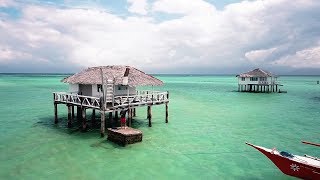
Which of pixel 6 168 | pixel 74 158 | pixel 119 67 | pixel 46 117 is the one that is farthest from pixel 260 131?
pixel 46 117

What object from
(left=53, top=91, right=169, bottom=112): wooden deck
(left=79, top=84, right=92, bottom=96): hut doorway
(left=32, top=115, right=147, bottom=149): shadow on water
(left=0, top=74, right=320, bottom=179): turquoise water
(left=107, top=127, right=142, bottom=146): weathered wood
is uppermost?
(left=79, top=84, right=92, bottom=96): hut doorway

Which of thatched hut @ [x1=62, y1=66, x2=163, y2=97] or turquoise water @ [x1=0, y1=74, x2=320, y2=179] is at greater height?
thatched hut @ [x1=62, y1=66, x2=163, y2=97]

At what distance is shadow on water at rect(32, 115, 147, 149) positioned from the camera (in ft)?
63.1

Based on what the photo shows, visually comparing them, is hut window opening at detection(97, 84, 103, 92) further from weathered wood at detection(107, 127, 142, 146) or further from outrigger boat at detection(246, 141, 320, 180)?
outrigger boat at detection(246, 141, 320, 180)

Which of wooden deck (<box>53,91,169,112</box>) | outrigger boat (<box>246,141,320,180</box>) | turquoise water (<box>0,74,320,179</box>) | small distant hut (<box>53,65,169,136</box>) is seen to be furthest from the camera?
small distant hut (<box>53,65,169,136</box>)

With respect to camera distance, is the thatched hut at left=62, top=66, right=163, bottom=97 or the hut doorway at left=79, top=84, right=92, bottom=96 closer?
the thatched hut at left=62, top=66, right=163, bottom=97

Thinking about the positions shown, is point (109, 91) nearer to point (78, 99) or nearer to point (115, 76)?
point (115, 76)

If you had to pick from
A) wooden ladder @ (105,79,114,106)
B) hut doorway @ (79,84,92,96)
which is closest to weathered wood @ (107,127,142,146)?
wooden ladder @ (105,79,114,106)

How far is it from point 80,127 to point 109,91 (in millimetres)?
4763

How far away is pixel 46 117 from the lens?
2941cm

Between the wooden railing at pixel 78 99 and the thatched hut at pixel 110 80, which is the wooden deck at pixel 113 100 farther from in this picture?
the thatched hut at pixel 110 80

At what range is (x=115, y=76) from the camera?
22828 mm

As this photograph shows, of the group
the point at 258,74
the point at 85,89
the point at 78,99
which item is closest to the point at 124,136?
the point at 78,99

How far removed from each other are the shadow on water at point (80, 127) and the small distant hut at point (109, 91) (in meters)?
0.63
